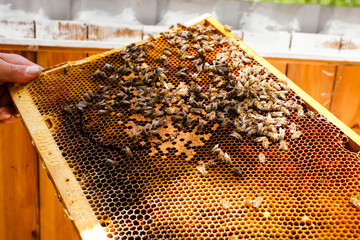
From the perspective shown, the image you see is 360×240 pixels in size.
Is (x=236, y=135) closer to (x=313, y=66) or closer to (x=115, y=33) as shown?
(x=115, y=33)

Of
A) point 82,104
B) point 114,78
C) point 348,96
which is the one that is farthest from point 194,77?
point 348,96

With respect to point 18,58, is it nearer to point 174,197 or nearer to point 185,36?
point 185,36

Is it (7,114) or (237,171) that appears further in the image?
(7,114)

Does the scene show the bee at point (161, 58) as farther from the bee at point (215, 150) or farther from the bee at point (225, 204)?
the bee at point (225, 204)

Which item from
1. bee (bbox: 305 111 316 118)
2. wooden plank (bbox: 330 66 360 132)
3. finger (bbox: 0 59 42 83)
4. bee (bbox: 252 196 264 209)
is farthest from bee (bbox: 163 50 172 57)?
wooden plank (bbox: 330 66 360 132)

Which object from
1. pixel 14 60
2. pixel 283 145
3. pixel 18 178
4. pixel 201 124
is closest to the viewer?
pixel 283 145

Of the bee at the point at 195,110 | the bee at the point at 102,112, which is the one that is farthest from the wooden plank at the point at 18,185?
the bee at the point at 195,110
